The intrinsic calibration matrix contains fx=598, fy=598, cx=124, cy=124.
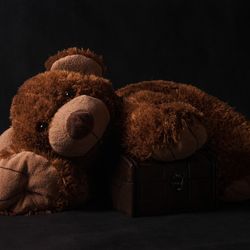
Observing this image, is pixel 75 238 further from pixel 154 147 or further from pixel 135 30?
pixel 135 30

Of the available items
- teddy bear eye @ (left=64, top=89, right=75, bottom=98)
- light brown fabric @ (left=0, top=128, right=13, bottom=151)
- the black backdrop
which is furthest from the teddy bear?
the black backdrop

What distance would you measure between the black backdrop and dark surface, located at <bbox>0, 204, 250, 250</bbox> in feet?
2.41

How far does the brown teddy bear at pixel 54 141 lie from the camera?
3.62 feet

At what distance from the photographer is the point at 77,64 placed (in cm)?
131

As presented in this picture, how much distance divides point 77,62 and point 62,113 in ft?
0.75

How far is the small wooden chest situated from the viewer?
1111 mm

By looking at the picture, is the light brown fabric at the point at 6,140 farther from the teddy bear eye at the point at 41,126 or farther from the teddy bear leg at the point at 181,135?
the teddy bear leg at the point at 181,135

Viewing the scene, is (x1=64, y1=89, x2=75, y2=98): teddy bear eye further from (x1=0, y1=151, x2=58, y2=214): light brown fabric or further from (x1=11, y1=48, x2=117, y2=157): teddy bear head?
(x1=0, y1=151, x2=58, y2=214): light brown fabric

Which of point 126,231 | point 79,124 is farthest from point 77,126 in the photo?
point 126,231

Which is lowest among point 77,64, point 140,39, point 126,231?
point 126,231

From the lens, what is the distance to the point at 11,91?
178 cm

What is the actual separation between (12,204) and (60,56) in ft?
1.24

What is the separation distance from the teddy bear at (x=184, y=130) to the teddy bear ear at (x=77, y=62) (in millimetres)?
83

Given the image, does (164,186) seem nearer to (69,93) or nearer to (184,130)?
(184,130)
